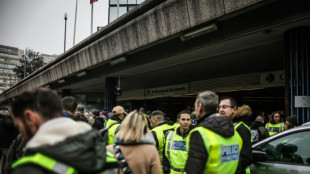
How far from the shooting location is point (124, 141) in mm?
2541

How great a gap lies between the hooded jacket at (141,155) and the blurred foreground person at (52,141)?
2.67 ft

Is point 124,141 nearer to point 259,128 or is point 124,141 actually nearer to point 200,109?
point 200,109

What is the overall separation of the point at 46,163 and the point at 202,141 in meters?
1.57

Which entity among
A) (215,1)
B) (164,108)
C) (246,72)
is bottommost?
(164,108)

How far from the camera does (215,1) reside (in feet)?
22.7

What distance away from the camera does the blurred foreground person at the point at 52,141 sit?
4.39 feet

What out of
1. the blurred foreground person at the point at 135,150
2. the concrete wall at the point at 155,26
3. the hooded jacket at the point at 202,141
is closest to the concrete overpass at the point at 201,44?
the concrete wall at the point at 155,26

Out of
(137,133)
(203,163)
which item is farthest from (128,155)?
(203,163)

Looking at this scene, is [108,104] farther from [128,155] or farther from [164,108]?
[128,155]

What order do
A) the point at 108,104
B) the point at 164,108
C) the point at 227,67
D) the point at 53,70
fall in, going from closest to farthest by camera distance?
the point at 227,67 < the point at 108,104 < the point at 53,70 < the point at 164,108

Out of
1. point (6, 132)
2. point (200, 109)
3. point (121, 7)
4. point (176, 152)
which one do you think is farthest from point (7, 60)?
point (200, 109)

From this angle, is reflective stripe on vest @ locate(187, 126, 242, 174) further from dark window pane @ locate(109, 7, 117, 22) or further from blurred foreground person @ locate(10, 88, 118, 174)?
dark window pane @ locate(109, 7, 117, 22)

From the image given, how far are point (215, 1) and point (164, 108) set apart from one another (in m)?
18.7

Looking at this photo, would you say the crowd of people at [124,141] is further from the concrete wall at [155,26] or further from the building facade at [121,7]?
the building facade at [121,7]
